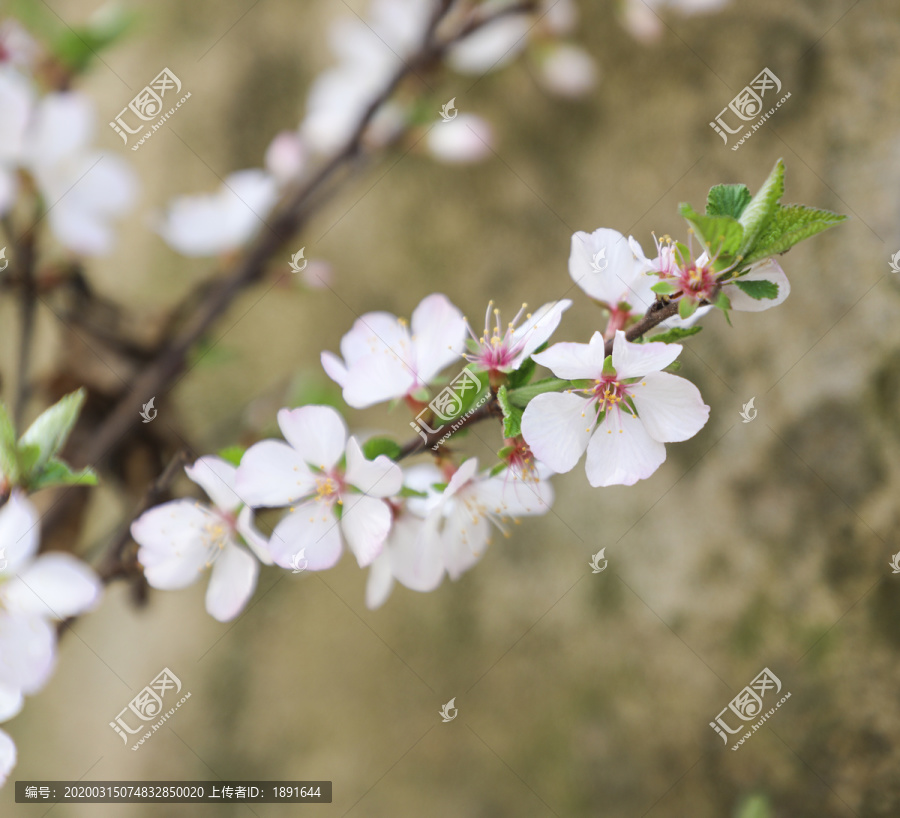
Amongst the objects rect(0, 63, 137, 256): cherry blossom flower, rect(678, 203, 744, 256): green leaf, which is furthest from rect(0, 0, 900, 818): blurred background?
rect(678, 203, 744, 256): green leaf

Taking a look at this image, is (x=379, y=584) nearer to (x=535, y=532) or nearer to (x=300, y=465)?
(x=300, y=465)

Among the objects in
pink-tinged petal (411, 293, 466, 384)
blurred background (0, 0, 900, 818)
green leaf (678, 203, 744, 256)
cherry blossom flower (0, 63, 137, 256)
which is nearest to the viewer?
green leaf (678, 203, 744, 256)

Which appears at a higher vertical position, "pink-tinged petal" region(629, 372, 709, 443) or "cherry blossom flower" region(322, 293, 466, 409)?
"cherry blossom flower" region(322, 293, 466, 409)

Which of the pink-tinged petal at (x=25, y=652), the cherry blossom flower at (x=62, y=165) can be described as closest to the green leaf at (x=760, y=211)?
the pink-tinged petal at (x=25, y=652)

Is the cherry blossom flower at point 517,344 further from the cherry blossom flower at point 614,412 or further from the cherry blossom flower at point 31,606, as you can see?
the cherry blossom flower at point 31,606

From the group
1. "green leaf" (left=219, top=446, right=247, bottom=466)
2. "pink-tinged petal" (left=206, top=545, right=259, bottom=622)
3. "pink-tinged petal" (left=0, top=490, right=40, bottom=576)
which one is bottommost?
"pink-tinged petal" (left=206, top=545, right=259, bottom=622)

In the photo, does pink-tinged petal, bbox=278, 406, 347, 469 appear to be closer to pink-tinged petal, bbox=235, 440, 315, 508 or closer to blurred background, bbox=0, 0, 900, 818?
pink-tinged petal, bbox=235, 440, 315, 508
